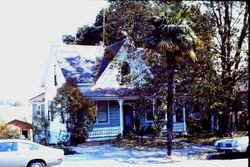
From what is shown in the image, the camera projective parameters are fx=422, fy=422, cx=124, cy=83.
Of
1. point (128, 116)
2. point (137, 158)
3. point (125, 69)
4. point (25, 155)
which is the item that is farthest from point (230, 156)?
point (125, 69)

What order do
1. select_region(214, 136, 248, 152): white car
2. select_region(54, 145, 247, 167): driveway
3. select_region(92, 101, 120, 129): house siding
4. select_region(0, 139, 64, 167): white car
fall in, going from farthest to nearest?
select_region(92, 101, 120, 129): house siding, select_region(214, 136, 248, 152): white car, select_region(54, 145, 247, 167): driveway, select_region(0, 139, 64, 167): white car

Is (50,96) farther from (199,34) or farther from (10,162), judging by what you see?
(10,162)

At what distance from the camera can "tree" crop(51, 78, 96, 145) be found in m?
27.5

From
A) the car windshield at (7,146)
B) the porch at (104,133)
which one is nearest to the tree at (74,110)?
the porch at (104,133)

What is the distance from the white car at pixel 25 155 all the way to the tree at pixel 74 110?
9.90m

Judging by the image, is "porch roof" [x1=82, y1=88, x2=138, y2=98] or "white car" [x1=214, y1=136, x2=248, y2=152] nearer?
"white car" [x1=214, y1=136, x2=248, y2=152]

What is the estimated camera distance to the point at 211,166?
17.6 metres

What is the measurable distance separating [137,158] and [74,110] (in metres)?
7.24

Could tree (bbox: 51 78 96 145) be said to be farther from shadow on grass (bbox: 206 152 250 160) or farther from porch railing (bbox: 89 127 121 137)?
shadow on grass (bbox: 206 152 250 160)

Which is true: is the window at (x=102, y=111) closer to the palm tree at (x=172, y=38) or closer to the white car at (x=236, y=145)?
the palm tree at (x=172, y=38)

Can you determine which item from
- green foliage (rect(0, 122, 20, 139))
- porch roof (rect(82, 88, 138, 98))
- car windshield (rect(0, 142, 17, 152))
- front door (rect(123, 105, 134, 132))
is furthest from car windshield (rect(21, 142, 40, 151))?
front door (rect(123, 105, 134, 132))

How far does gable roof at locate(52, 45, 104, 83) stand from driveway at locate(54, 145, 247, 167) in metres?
7.87

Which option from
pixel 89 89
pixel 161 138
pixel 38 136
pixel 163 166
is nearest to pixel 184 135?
pixel 161 138

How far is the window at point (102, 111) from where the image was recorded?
33081 millimetres
